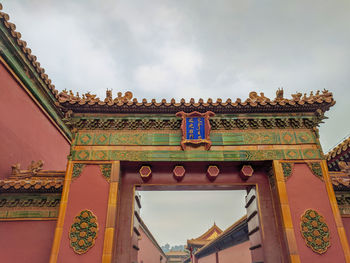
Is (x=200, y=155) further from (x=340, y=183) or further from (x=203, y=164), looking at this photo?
(x=340, y=183)

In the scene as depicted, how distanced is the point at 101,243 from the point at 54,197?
205 cm

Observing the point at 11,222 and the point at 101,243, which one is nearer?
the point at 101,243

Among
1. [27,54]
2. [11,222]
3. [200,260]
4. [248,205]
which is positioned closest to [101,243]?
[11,222]

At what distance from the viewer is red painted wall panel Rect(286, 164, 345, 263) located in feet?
17.7

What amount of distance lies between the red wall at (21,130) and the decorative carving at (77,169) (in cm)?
281

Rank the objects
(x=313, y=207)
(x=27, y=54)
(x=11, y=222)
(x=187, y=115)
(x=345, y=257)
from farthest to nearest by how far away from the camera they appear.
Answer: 1. (x=27, y=54)
2. (x=187, y=115)
3. (x=11, y=222)
4. (x=313, y=207)
5. (x=345, y=257)

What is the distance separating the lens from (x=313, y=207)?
5.83 m

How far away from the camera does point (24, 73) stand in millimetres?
8617

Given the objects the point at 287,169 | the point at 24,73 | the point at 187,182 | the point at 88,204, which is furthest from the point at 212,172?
the point at 24,73

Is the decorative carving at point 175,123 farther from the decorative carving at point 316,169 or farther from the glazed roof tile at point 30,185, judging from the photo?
the glazed roof tile at point 30,185

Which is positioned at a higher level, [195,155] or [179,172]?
[195,155]

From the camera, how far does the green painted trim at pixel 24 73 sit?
25.4 ft

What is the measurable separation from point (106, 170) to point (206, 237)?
2469cm

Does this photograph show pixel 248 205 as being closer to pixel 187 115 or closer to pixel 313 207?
pixel 313 207
